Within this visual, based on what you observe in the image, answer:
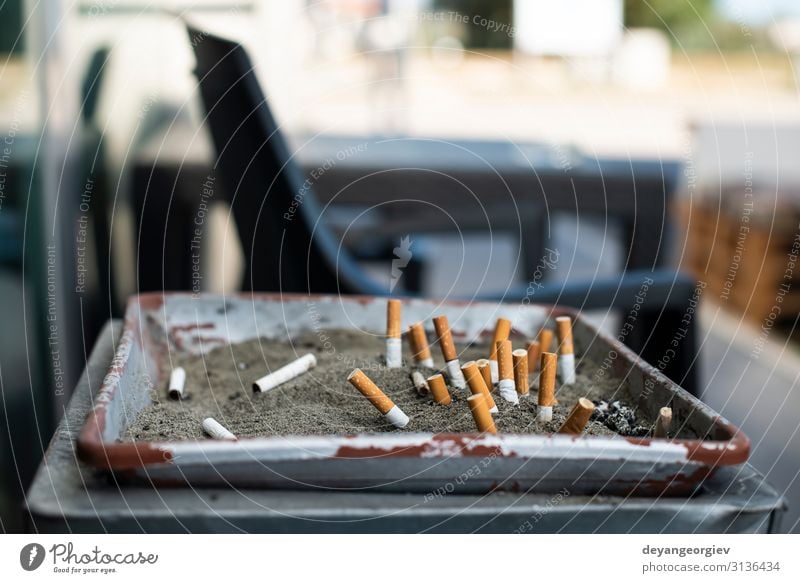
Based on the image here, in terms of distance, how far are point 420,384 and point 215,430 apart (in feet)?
0.49

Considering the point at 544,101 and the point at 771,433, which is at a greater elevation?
the point at 544,101

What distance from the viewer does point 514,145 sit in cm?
205

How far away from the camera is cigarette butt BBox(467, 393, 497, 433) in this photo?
48cm

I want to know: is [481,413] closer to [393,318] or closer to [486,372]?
[486,372]

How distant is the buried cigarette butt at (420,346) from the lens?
0.64m

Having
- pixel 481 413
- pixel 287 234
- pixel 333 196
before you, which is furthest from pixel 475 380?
pixel 333 196

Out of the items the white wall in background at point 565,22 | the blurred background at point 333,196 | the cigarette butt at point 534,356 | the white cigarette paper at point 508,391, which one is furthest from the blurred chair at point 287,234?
the white wall in background at point 565,22

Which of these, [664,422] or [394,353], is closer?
[664,422]

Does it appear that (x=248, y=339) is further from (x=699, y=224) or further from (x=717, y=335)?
(x=699, y=224)

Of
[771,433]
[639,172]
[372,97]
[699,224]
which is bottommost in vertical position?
[771,433]

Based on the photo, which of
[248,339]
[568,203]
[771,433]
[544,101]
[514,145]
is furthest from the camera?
[544,101]

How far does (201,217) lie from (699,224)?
180 cm

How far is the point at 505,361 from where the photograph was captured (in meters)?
0.56

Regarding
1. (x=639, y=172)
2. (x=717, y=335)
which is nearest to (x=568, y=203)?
(x=639, y=172)
